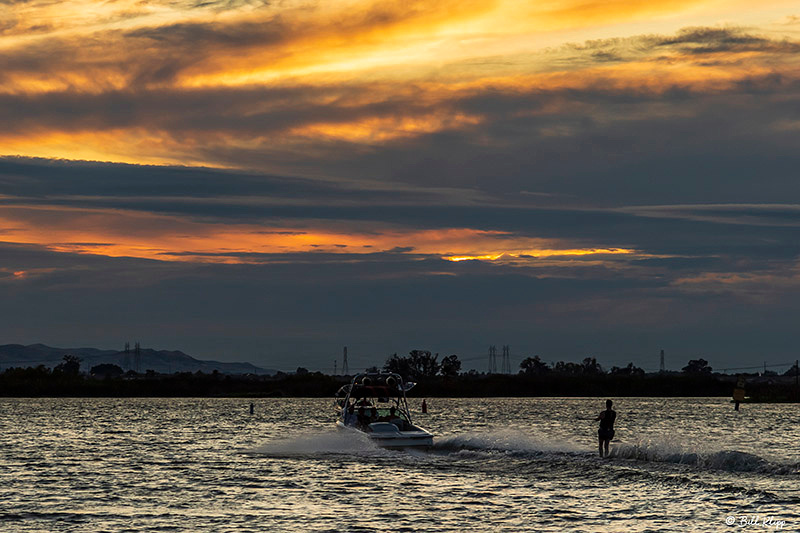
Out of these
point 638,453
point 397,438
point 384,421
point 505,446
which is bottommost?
point 505,446

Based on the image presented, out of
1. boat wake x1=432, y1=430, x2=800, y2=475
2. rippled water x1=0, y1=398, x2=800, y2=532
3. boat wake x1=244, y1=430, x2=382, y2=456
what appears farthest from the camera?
boat wake x1=244, y1=430, x2=382, y2=456

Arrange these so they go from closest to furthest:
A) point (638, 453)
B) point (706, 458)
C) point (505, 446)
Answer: point (706, 458)
point (638, 453)
point (505, 446)

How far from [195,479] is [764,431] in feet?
205

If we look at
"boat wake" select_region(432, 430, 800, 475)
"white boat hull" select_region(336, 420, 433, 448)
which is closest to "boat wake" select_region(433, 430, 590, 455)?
"boat wake" select_region(432, 430, 800, 475)

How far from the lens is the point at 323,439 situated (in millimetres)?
73938

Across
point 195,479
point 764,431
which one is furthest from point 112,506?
point 764,431

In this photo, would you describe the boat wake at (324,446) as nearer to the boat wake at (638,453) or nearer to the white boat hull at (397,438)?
the white boat hull at (397,438)

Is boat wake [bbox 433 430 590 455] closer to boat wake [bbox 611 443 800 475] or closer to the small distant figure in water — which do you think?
boat wake [bbox 611 443 800 475]

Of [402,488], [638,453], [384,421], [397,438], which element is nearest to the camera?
[402,488]

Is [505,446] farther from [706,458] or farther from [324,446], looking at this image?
[706,458]

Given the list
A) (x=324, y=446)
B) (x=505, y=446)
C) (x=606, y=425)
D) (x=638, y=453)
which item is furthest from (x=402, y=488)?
(x=324, y=446)

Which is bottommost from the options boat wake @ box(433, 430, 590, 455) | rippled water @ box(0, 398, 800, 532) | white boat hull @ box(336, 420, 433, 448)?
rippled water @ box(0, 398, 800, 532)

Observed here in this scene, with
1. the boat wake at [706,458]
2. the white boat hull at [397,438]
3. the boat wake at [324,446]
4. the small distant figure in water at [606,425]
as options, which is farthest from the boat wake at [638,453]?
the boat wake at [324,446]

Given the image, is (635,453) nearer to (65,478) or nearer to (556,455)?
(556,455)
